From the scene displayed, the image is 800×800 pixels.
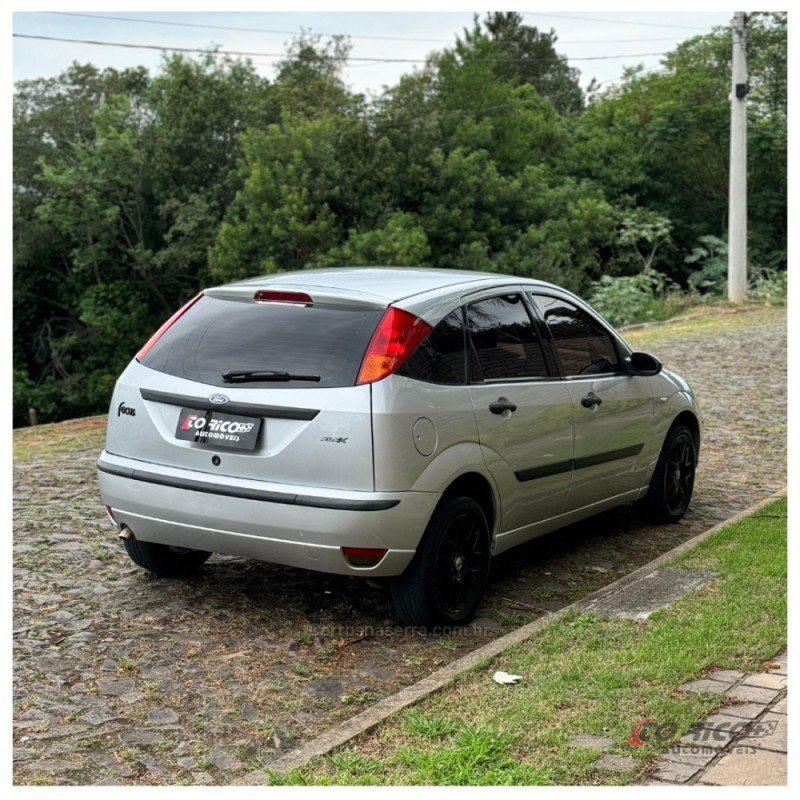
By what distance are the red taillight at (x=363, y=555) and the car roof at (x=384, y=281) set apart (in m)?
1.22

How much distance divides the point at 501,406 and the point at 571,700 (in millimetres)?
1828

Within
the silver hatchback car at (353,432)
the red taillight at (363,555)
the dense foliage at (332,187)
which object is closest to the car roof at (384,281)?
the silver hatchback car at (353,432)

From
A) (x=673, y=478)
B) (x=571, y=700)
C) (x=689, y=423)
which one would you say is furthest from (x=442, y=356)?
(x=689, y=423)

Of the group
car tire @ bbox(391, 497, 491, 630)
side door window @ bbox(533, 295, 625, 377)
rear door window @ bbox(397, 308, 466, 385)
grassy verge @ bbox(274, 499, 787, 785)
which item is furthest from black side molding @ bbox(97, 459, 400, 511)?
side door window @ bbox(533, 295, 625, 377)

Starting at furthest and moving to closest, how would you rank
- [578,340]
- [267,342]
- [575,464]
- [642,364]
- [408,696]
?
[642,364]
[578,340]
[575,464]
[267,342]
[408,696]

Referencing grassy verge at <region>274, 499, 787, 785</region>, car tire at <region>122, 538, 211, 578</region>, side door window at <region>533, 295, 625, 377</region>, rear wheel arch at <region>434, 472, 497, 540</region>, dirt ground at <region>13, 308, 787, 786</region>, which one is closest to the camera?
grassy verge at <region>274, 499, 787, 785</region>

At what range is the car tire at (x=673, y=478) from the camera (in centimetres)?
788

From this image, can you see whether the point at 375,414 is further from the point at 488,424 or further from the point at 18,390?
the point at 18,390

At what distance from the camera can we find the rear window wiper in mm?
5398

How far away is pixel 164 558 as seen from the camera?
6398mm

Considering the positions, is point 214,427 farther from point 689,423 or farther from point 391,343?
point 689,423

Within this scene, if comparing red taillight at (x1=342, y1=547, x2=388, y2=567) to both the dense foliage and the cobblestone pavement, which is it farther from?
the dense foliage

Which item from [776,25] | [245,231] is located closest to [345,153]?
[245,231]

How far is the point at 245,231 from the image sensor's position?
115ft
